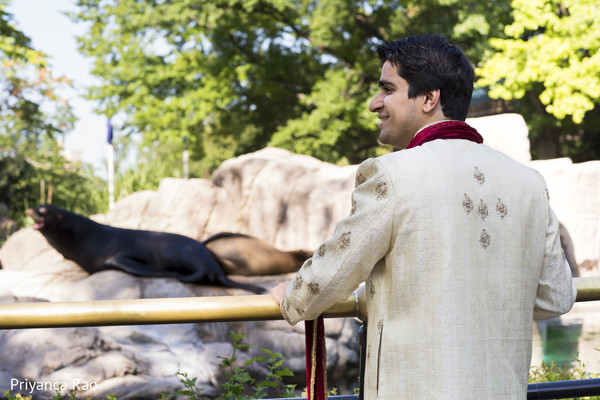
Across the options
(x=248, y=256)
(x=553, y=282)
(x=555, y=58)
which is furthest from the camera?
(x=555, y=58)

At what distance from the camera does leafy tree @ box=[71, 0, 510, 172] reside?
67.9 ft

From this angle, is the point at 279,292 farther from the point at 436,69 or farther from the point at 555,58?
the point at 555,58

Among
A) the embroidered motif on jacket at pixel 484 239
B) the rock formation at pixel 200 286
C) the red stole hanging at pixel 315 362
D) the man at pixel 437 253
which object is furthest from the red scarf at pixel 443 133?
the rock formation at pixel 200 286

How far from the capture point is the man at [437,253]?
1.50m

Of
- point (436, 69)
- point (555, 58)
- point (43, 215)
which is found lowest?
point (436, 69)

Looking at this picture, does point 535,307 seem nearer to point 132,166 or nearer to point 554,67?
point 554,67

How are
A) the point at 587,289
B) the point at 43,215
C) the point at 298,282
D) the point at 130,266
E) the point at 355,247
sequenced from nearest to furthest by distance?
the point at 355,247 → the point at 298,282 → the point at 587,289 → the point at 130,266 → the point at 43,215

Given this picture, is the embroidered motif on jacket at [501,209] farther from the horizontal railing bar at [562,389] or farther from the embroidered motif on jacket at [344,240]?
the horizontal railing bar at [562,389]

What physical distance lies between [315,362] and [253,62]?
2205 centimetres

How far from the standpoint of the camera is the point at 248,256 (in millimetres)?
8469

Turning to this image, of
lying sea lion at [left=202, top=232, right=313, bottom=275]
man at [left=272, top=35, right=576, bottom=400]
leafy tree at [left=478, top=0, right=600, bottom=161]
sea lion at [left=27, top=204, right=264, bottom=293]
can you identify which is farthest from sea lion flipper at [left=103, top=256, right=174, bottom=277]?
leafy tree at [left=478, top=0, right=600, bottom=161]

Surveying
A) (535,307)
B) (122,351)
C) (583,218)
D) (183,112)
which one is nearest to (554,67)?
(583,218)

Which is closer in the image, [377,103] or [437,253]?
[437,253]

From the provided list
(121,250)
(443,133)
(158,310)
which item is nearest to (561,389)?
(443,133)
